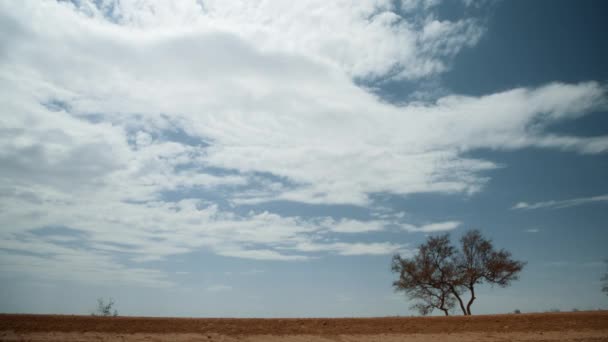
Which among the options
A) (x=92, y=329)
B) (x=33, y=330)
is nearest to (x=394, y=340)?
(x=92, y=329)

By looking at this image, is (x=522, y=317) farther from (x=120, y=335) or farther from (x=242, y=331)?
(x=120, y=335)

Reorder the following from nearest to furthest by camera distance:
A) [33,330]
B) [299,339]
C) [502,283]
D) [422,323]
Answer: [33,330], [299,339], [422,323], [502,283]

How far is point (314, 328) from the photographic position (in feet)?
64.8

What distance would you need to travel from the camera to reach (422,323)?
68.5 ft

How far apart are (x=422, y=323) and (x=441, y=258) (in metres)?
16.5

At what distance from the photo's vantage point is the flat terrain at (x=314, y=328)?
17078 millimetres

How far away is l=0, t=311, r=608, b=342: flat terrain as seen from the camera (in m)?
17.1

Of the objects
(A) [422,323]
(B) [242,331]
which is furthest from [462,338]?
(B) [242,331]

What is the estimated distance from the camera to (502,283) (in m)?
34.5

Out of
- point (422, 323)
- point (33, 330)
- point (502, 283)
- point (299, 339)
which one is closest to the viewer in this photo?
point (33, 330)

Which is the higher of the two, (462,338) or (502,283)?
(502,283)

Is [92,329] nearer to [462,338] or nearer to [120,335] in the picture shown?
[120,335]

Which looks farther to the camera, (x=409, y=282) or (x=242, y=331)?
(x=409, y=282)

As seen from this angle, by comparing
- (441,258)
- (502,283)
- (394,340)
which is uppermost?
(441,258)
